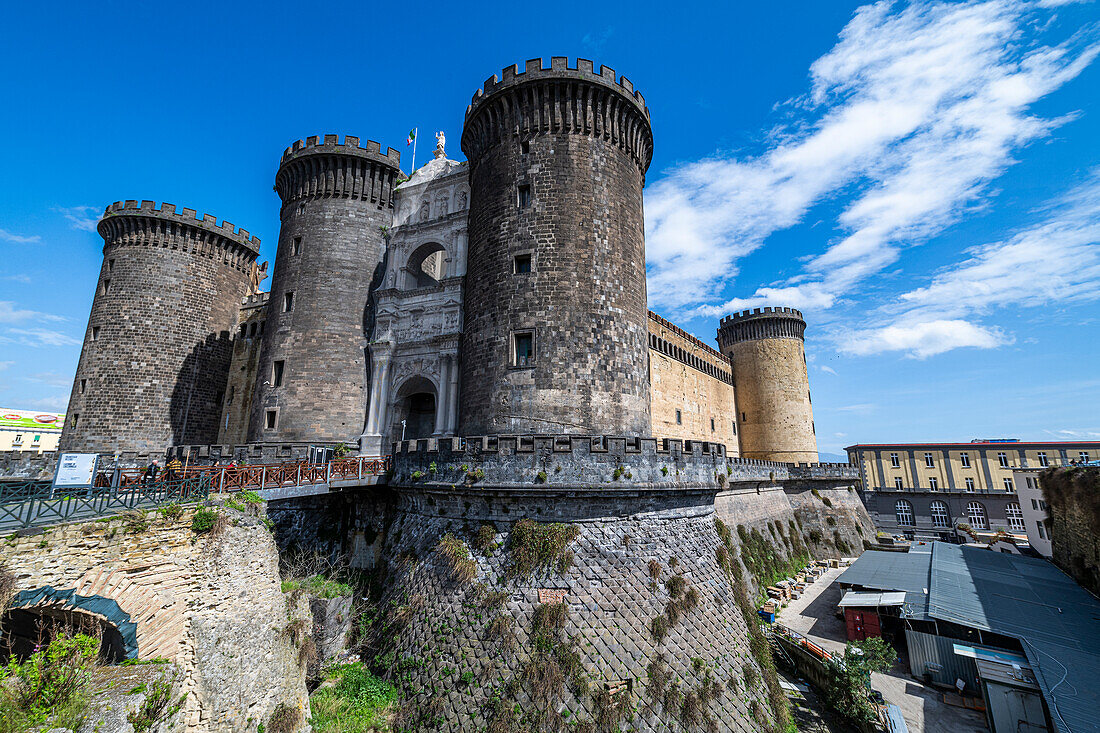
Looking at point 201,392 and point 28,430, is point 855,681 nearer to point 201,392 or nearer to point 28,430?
point 201,392

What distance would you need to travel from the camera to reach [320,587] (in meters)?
14.8

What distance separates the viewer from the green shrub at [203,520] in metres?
9.73

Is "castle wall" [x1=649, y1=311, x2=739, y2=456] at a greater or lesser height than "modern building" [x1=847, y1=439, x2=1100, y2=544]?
greater

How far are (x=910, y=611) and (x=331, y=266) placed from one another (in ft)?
94.4

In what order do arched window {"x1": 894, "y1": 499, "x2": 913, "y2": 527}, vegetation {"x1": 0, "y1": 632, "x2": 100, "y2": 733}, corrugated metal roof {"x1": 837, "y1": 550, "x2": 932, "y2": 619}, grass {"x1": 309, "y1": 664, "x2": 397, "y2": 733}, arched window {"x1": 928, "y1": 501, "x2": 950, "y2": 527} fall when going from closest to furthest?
vegetation {"x1": 0, "y1": 632, "x2": 100, "y2": 733} < grass {"x1": 309, "y1": 664, "x2": 397, "y2": 733} < corrugated metal roof {"x1": 837, "y1": 550, "x2": 932, "y2": 619} < arched window {"x1": 928, "y1": 501, "x2": 950, "y2": 527} < arched window {"x1": 894, "y1": 499, "x2": 913, "y2": 527}

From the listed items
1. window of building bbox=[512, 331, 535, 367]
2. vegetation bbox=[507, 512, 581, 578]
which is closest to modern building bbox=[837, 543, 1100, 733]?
vegetation bbox=[507, 512, 581, 578]

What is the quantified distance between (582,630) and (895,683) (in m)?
13.6

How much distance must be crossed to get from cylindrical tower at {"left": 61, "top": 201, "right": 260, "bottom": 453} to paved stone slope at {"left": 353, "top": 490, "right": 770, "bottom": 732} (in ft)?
66.0

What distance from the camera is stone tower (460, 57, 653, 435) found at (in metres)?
16.4

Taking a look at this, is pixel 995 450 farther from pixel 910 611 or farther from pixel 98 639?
pixel 98 639

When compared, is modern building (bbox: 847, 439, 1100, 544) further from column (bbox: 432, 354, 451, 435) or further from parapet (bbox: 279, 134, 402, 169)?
parapet (bbox: 279, 134, 402, 169)

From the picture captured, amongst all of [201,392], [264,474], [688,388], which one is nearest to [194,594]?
[264,474]

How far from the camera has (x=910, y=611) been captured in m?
18.5

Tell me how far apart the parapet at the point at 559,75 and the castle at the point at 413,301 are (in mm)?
84
